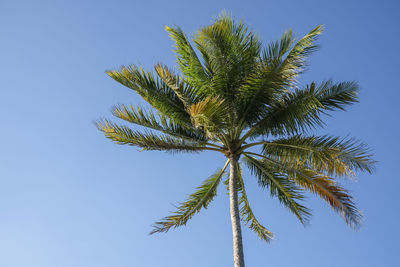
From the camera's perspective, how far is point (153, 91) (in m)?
11.2

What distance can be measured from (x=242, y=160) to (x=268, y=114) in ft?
5.73

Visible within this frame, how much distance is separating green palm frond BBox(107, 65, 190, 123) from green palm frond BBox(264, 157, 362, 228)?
291 centimetres

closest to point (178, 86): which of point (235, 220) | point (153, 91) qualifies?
point (153, 91)

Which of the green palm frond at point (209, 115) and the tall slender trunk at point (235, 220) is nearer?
the green palm frond at point (209, 115)

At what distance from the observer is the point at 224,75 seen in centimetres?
1098

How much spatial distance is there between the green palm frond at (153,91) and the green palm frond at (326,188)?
115 inches

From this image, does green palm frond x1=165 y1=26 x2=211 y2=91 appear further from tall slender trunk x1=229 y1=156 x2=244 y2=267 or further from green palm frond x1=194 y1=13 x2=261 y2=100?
tall slender trunk x1=229 y1=156 x2=244 y2=267

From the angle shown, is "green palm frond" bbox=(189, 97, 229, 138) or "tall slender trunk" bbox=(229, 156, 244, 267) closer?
"green palm frond" bbox=(189, 97, 229, 138)

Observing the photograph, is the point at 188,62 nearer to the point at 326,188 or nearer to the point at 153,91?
the point at 153,91

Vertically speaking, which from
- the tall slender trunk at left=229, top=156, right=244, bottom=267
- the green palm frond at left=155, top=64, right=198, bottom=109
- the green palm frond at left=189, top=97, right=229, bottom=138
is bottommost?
the tall slender trunk at left=229, top=156, right=244, bottom=267

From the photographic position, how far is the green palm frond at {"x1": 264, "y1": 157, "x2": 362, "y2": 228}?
1045 centimetres

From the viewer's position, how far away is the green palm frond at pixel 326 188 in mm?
10445

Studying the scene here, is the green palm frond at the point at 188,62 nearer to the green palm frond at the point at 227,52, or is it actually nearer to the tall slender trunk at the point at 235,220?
the green palm frond at the point at 227,52

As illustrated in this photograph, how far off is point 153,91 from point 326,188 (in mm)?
5138
